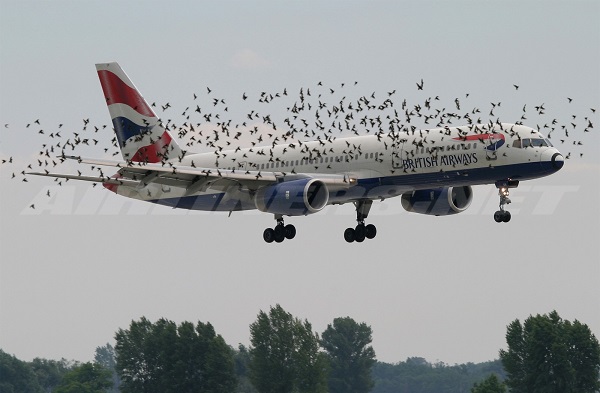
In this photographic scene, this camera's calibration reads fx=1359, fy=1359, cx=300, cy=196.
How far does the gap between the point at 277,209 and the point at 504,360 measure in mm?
74932

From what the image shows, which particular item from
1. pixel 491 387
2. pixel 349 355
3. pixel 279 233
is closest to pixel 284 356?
pixel 491 387

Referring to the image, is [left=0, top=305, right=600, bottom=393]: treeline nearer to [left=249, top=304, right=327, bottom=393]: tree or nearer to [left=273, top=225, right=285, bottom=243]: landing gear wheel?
[left=249, top=304, right=327, bottom=393]: tree

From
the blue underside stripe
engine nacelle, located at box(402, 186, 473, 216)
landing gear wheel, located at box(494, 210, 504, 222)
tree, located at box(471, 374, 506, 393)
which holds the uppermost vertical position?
tree, located at box(471, 374, 506, 393)

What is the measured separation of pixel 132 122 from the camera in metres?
93.1

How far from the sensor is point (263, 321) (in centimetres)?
15888

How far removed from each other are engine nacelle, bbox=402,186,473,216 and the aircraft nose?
10312 millimetres

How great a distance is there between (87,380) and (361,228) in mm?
98937

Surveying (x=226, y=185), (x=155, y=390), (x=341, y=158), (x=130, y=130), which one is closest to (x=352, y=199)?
(x=341, y=158)

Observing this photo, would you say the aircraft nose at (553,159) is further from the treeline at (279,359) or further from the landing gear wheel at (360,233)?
the treeline at (279,359)

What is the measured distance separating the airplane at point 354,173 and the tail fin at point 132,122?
130 inches

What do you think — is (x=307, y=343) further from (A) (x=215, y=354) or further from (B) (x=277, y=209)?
(B) (x=277, y=209)

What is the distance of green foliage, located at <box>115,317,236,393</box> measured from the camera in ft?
491

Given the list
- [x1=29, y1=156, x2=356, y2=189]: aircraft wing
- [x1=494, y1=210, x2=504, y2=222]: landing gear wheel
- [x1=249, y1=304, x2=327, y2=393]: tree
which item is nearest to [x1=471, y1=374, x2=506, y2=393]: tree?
[x1=249, y1=304, x2=327, y2=393]: tree

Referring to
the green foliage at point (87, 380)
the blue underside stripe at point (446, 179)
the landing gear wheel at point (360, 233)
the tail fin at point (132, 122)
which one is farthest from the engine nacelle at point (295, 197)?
the green foliage at point (87, 380)
